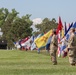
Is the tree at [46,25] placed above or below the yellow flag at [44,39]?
above

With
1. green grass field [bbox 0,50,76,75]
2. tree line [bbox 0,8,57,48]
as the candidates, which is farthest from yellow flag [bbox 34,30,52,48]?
tree line [bbox 0,8,57,48]

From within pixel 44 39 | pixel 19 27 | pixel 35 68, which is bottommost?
pixel 35 68

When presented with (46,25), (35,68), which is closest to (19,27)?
(46,25)

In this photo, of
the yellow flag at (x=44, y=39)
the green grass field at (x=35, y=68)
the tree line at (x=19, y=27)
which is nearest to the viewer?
the green grass field at (x=35, y=68)

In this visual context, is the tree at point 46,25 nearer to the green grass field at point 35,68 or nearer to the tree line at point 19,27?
the tree line at point 19,27

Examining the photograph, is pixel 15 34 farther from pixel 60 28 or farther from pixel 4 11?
pixel 60 28

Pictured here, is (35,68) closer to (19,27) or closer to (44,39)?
(44,39)

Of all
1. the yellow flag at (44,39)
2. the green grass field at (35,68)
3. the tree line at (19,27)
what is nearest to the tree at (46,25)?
the tree line at (19,27)

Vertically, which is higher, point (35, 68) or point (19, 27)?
point (19, 27)

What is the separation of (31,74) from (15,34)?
10145 centimetres

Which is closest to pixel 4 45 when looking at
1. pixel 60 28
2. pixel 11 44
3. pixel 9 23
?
pixel 9 23

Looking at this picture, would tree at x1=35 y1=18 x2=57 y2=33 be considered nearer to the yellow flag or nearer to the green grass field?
the yellow flag

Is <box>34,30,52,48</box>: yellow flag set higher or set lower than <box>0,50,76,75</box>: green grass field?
higher

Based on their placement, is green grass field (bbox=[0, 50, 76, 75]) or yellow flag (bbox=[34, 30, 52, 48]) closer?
green grass field (bbox=[0, 50, 76, 75])
